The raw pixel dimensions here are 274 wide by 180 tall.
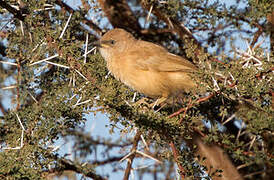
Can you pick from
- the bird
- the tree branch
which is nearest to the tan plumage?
Answer: the bird

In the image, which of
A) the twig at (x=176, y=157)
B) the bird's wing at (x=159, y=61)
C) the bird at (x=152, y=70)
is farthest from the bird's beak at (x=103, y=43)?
the twig at (x=176, y=157)

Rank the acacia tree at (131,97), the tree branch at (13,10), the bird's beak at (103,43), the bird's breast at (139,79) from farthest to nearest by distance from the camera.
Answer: the bird's beak at (103,43) → the bird's breast at (139,79) → the tree branch at (13,10) → the acacia tree at (131,97)

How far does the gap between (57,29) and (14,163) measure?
1.60 meters

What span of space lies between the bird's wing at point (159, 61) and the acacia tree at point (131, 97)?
1.21ft

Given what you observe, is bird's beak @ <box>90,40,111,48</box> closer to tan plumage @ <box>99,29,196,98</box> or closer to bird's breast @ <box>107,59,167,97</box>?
tan plumage @ <box>99,29,196,98</box>

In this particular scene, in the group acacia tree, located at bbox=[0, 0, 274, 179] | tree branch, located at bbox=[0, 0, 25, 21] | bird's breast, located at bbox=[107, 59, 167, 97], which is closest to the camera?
acacia tree, located at bbox=[0, 0, 274, 179]

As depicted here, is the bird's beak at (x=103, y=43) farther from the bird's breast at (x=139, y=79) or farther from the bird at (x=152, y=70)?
the bird's breast at (x=139, y=79)

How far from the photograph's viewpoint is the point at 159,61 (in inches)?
201

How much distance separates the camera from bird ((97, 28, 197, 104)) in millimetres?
4898

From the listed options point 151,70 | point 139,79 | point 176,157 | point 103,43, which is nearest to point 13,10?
point 103,43

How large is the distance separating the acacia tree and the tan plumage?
34 centimetres

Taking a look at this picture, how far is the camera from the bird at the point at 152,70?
490 centimetres

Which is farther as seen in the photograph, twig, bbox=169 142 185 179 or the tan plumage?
the tan plumage

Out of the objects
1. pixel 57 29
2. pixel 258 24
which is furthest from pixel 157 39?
pixel 57 29
